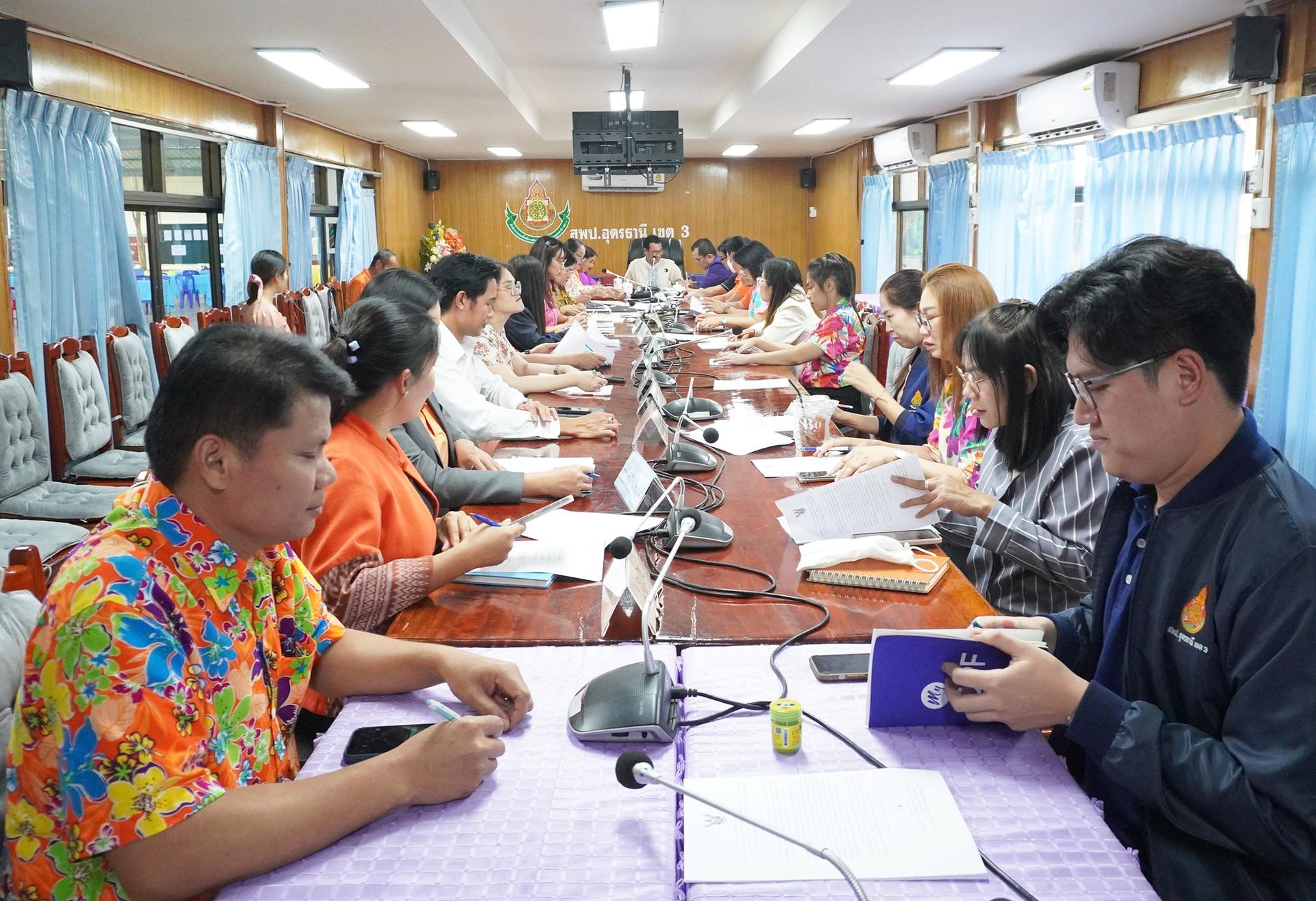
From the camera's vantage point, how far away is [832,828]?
1043 millimetres

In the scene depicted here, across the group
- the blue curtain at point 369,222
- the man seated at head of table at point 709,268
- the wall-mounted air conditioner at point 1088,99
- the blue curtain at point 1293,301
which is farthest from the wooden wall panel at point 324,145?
the blue curtain at point 1293,301

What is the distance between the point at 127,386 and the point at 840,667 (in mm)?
3770

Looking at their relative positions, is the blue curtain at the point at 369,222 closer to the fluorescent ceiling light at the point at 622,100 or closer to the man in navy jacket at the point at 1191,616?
the fluorescent ceiling light at the point at 622,100

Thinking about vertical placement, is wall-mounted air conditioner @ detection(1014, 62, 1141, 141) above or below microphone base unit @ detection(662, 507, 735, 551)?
above

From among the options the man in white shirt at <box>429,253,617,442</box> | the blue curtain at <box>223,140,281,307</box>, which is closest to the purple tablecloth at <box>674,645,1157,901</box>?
the man in white shirt at <box>429,253,617,442</box>

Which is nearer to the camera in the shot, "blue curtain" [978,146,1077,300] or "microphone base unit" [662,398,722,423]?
"microphone base unit" [662,398,722,423]

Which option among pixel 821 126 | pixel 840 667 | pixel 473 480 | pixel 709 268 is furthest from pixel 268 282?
pixel 840 667

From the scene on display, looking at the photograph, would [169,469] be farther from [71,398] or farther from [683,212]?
[683,212]

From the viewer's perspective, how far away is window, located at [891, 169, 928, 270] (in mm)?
9703

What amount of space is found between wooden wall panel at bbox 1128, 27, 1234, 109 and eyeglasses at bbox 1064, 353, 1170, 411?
13.6 feet

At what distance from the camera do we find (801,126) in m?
9.53

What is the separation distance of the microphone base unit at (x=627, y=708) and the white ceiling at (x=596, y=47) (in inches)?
147

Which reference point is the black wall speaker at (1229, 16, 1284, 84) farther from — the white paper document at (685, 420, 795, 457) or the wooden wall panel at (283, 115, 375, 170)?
the wooden wall panel at (283, 115, 375, 170)

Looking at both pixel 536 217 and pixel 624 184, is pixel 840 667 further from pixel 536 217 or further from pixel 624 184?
pixel 536 217
